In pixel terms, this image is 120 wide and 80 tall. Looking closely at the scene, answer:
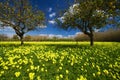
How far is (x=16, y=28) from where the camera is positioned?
33.9 m

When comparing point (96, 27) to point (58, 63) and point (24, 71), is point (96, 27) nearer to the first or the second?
point (58, 63)

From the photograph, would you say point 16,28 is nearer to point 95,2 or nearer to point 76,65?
point 95,2

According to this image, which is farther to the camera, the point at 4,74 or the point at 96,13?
the point at 96,13

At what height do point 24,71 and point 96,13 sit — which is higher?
point 96,13

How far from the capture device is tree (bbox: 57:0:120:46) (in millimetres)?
27734

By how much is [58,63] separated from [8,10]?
24845 mm

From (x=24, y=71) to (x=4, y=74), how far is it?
103 cm

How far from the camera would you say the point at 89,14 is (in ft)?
98.2

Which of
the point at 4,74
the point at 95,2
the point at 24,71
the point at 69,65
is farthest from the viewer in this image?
the point at 95,2

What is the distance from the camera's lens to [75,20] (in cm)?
3244

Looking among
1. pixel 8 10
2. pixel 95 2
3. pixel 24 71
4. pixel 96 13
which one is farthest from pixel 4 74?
pixel 8 10

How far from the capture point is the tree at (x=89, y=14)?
91.0ft

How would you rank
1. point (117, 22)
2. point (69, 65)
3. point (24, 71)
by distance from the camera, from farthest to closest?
1. point (117, 22)
2. point (69, 65)
3. point (24, 71)

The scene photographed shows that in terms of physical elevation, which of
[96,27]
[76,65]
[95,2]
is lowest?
[76,65]
